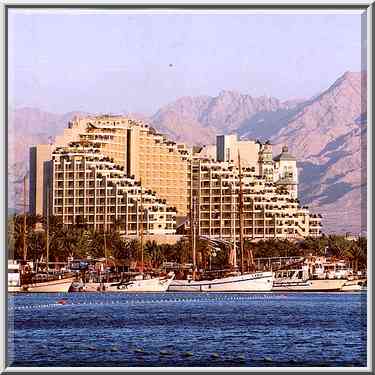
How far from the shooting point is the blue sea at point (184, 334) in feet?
30.5

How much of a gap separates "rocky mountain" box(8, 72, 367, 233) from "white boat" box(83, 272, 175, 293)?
598 centimetres

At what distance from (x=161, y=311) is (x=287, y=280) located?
6002 mm

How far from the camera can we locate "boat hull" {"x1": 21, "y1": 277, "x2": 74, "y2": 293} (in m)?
19.4

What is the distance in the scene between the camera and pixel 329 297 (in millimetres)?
20969

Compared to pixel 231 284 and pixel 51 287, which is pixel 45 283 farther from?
pixel 231 284

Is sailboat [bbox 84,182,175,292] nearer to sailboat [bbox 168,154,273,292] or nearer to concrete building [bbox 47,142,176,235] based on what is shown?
sailboat [bbox 168,154,273,292]

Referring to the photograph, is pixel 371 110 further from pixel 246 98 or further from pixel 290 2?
pixel 246 98

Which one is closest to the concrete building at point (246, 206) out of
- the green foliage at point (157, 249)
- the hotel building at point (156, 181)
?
the hotel building at point (156, 181)

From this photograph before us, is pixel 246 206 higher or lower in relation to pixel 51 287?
higher

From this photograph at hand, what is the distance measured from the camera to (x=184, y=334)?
12039 mm

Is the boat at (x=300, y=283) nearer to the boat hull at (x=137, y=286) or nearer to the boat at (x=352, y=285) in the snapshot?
the boat at (x=352, y=285)

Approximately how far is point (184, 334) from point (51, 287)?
9453 millimetres

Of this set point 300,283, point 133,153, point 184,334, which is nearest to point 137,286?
point 300,283

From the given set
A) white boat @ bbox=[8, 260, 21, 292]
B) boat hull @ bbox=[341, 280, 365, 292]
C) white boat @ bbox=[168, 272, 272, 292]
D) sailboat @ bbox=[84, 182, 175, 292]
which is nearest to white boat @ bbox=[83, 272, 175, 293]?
sailboat @ bbox=[84, 182, 175, 292]
